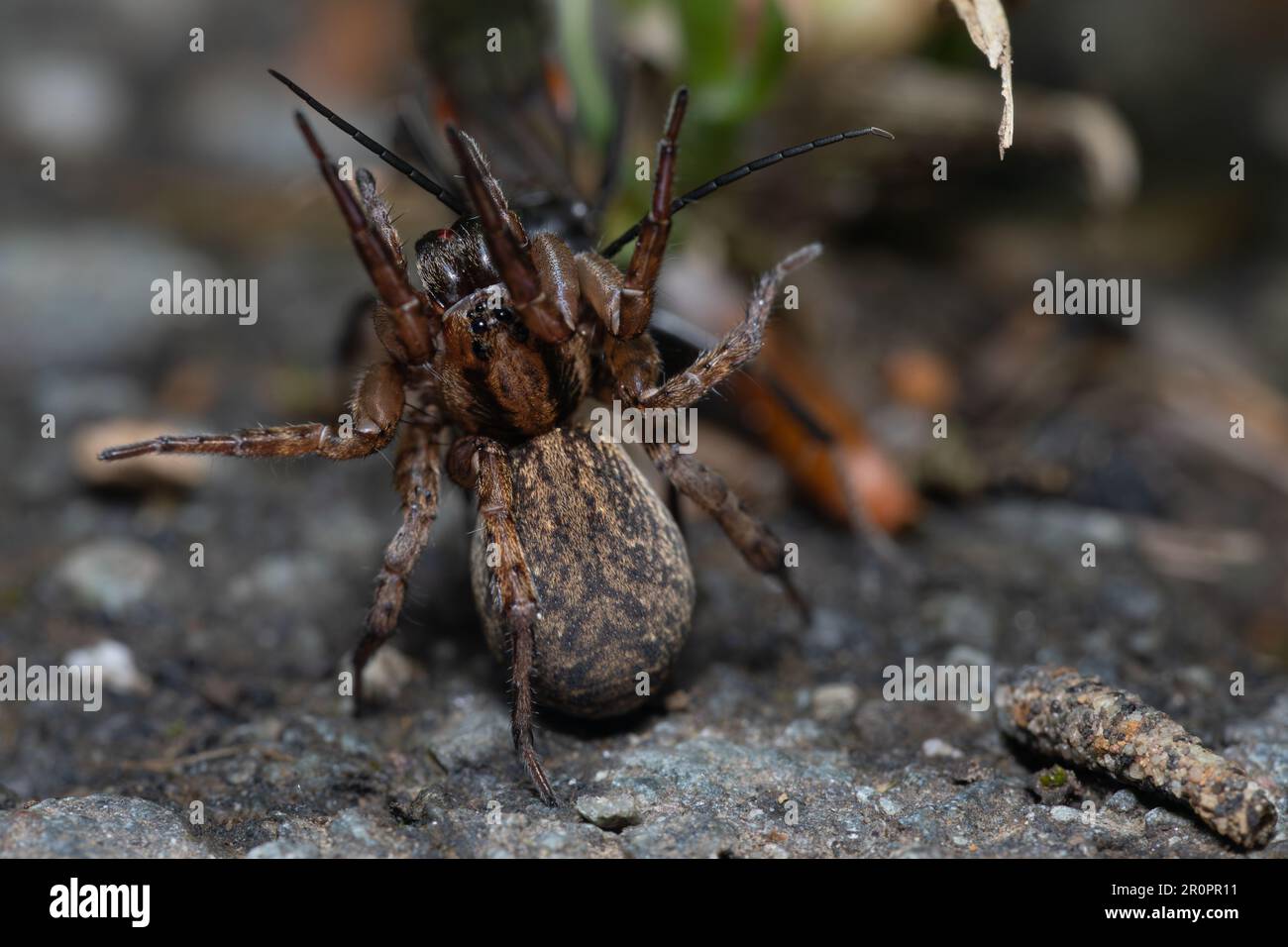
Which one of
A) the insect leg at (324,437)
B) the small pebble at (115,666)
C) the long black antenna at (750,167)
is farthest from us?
the small pebble at (115,666)

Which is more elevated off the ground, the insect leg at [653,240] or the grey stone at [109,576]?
the insect leg at [653,240]

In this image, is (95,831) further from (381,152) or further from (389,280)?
(381,152)

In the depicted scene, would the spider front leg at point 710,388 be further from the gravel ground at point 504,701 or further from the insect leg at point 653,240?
the gravel ground at point 504,701

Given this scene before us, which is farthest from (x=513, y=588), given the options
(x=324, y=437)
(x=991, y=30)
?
(x=991, y=30)

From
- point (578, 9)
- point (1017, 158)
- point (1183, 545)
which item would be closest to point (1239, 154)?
point (1017, 158)

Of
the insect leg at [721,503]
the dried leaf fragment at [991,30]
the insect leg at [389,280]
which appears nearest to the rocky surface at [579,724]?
the insect leg at [721,503]

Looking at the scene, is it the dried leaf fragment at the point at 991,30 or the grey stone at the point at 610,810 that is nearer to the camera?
the grey stone at the point at 610,810

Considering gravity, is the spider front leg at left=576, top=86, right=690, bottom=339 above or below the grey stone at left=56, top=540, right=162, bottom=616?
above

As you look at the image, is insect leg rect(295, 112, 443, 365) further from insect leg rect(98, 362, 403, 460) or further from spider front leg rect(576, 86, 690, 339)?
spider front leg rect(576, 86, 690, 339)

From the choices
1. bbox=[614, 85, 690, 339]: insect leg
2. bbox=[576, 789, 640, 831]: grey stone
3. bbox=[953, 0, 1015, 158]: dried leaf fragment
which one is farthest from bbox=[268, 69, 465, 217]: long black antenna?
bbox=[576, 789, 640, 831]: grey stone
